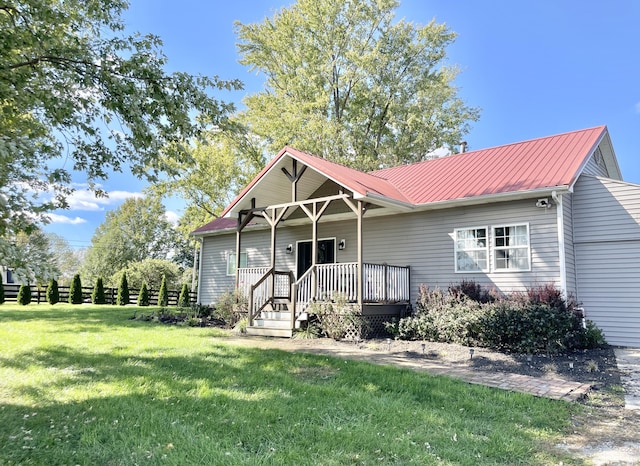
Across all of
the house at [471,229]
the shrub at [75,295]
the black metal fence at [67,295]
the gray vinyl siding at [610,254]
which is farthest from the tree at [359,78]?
the gray vinyl siding at [610,254]

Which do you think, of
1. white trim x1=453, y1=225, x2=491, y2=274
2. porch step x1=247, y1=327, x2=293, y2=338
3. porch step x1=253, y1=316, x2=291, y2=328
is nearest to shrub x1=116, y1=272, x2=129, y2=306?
porch step x1=253, y1=316, x2=291, y2=328

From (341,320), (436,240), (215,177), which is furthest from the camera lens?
(215,177)

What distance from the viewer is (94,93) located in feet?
21.5

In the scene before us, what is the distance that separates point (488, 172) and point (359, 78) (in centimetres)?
1524

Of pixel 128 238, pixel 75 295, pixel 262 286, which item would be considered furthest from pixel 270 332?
pixel 128 238

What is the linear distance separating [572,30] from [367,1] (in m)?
12.6

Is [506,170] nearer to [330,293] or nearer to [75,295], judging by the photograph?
[330,293]

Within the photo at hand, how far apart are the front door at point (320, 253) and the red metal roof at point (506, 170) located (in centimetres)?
295

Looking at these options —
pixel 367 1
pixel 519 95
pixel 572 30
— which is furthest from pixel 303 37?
pixel 572 30

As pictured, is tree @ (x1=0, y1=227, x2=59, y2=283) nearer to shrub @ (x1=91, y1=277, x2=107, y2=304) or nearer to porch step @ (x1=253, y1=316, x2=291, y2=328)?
porch step @ (x1=253, y1=316, x2=291, y2=328)

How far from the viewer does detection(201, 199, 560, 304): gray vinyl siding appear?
10625 mm

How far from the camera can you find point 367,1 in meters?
26.0

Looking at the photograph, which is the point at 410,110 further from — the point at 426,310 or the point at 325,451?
the point at 325,451

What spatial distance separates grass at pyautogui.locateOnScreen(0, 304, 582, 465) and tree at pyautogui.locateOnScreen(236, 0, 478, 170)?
1962cm
